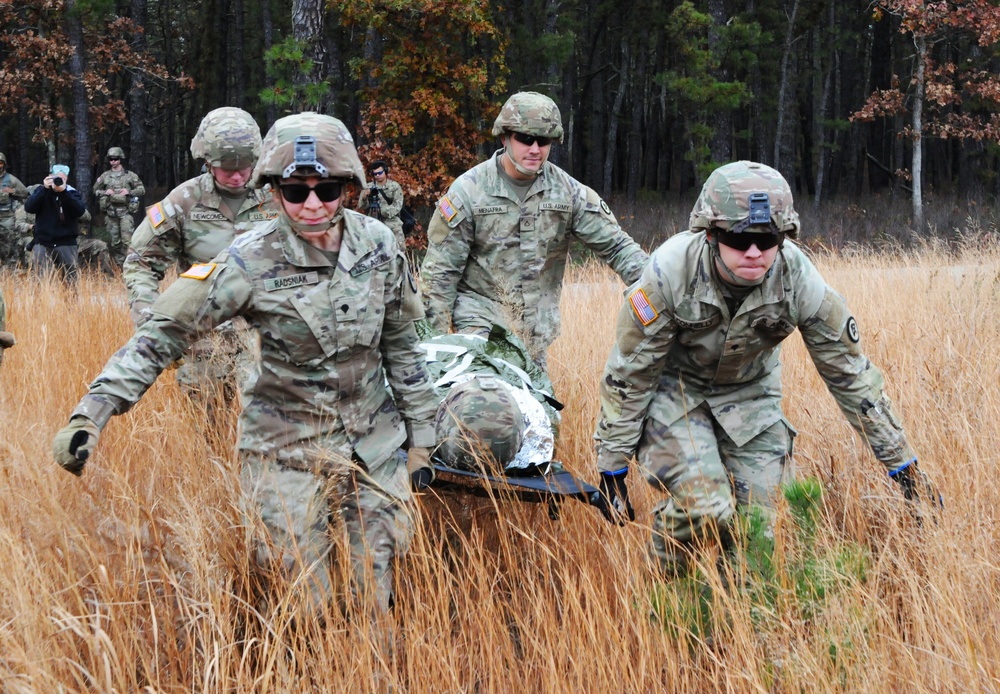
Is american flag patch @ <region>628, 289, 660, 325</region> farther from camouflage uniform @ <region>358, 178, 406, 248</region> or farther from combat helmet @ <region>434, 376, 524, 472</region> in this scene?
camouflage uniform @ <region>358, 178, 406, 248</region>

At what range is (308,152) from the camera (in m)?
3.10

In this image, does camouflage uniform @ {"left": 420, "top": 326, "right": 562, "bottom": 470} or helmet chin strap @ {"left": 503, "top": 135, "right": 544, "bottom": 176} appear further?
helmet chin strap @ {"left": 503, "top": 135, "right": 544, "bottom": 176}

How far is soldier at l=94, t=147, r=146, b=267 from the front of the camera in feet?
48.2

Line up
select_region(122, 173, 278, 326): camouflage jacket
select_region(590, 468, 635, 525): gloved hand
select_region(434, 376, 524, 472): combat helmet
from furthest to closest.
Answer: select_region(122, 173, 278, 326): camouflage jacket < select_region(434, 376, 524, 472): combat helmet < select_region(590, 468, 635, 525): gloved hand

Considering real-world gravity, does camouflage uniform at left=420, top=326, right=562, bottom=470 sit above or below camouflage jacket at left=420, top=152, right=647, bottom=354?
below

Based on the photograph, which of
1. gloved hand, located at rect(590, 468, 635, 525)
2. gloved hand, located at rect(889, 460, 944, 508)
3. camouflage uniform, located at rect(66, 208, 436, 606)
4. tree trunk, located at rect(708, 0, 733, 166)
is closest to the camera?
camouflage uniform, located at rect(66, 208, 436, 606)

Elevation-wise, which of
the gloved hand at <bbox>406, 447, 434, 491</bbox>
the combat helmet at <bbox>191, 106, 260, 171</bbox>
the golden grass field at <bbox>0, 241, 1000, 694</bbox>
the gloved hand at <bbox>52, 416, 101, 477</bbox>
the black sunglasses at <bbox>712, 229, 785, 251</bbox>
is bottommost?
the golden grass field at <bbox>0, 241, 1000, 694</bbox>

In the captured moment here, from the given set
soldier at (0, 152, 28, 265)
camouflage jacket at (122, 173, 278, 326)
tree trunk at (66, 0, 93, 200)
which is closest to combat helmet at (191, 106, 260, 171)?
camouflage jacket at (122, 173, 278, 326)

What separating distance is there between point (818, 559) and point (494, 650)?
0.95m

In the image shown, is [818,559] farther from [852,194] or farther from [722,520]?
[852,194]

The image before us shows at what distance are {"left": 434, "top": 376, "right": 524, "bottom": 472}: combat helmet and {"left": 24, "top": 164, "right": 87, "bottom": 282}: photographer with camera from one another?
8936mm

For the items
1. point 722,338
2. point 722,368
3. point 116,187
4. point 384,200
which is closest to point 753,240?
point 722,338

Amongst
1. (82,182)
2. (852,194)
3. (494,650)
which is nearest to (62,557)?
(494,650)

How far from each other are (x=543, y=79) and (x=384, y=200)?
11418mm
